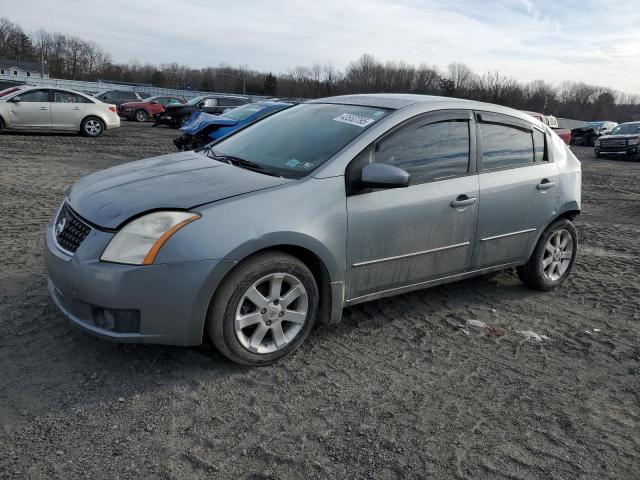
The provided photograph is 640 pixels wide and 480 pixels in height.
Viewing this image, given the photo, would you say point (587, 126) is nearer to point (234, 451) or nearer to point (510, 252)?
point (510, 252)

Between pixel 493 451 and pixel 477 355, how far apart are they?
1.06 meters

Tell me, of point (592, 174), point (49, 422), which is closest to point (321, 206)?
point (49, 422)

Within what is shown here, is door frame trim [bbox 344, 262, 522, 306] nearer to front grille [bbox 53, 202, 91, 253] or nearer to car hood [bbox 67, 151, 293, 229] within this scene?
car hood [bbox 67, 151, 293, 229]

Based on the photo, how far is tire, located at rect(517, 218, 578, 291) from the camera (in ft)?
16.0

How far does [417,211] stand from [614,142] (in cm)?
2279

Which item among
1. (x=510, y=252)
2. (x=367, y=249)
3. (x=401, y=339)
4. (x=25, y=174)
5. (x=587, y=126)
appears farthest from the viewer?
(x=587, y=126)

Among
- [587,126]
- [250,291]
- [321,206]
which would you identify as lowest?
[250,291]

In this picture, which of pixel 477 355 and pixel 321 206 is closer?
pixel 321 206

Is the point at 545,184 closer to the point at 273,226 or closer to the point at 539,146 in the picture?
the point at 539,146

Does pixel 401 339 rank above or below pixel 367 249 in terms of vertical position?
below

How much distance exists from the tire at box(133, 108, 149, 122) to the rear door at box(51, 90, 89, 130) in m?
12.0

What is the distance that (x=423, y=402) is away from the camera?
309 centimetres

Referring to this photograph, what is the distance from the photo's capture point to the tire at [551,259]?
16.0ft

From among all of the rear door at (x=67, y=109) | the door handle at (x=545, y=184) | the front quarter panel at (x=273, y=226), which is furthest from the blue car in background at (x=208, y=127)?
the front quarter panel at (x=273, y=226)
